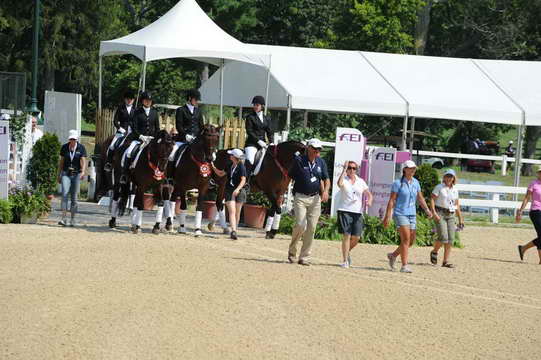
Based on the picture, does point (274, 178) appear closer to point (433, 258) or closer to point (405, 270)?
point (433, 258)

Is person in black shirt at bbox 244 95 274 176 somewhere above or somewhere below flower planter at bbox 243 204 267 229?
above

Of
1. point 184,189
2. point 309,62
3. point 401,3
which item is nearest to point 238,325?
point 184,189

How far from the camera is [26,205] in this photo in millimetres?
20953

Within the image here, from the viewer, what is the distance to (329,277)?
643 inches

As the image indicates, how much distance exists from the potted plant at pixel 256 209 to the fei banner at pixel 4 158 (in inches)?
207

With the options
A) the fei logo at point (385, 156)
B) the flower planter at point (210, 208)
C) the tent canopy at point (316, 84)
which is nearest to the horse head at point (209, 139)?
the flower planter at point (210, 208)

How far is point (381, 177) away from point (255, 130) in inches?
118

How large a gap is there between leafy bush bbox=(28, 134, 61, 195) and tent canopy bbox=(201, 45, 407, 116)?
27.1 feet

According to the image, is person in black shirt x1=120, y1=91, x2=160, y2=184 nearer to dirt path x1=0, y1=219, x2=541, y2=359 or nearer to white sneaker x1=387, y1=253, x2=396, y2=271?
dirt path x1=0, y1=219, x2=541, y2=359

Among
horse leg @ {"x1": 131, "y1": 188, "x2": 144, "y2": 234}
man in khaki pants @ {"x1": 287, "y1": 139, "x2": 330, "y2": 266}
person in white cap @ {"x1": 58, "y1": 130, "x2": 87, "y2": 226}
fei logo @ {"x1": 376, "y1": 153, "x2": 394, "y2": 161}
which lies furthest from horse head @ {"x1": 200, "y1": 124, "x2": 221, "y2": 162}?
fei logo @ {"x1": 376, "y1": 153, "x2": 394, "y2": 161}

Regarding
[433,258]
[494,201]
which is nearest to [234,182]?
[433,258]

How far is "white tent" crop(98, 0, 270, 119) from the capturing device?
24.6 metres

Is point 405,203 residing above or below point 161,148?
below

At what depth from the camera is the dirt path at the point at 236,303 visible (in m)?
11.2
